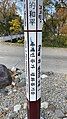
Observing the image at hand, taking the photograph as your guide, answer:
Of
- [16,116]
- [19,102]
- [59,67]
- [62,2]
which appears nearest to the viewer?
[16,116]

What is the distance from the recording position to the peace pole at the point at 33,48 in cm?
249

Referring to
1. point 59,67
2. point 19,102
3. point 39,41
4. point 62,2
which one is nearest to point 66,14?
point 62,2

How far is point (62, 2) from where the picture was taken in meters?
10.1

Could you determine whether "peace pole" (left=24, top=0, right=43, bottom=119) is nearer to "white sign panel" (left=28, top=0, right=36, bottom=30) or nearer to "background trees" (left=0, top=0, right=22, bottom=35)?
"white sign panel" (left=28, top=0, right=36, bottom=30)

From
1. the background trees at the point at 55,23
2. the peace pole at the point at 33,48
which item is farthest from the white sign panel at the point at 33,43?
the background trees at the point at 55,23

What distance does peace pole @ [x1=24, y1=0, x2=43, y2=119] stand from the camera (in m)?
2.49

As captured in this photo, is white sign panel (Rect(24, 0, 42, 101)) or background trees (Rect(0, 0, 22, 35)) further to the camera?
background trees (Rect(0, 0, 22, 35))

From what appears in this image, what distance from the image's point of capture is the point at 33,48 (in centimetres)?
258

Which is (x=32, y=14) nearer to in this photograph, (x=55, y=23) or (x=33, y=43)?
(x=33, y=43)

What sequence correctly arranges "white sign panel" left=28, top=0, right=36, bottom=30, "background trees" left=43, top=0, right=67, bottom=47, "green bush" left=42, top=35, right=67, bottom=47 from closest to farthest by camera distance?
"white sign panel" left=28, top=0, right=36, bottom=30
"background trees" left=43, top=0, right=67, bottom=47
"green bush" left=42, top=35, right=67, bottom=47

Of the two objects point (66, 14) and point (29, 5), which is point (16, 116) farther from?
point (66, 14)

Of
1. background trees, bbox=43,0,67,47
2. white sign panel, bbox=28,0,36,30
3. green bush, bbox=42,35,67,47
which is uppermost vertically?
white sign panel, bbox=28,0,36,30

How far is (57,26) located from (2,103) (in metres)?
7.10

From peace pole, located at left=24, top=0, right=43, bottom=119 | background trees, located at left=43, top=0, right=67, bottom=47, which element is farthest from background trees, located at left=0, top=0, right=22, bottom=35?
peace pole, located at left=24, top=0, right=43, bottom=119
